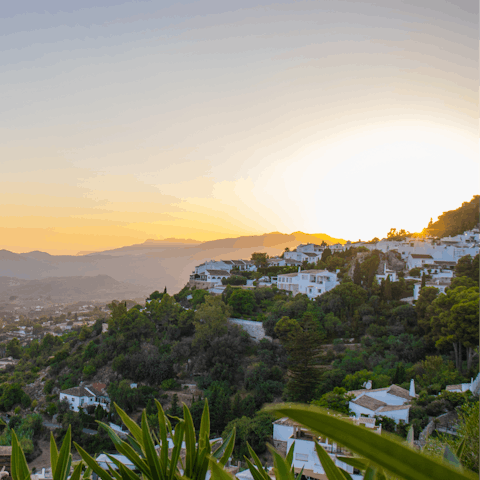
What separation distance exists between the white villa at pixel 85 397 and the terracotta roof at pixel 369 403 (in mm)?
8638

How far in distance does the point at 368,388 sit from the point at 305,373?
174cm

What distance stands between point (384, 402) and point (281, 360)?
4.55 meters

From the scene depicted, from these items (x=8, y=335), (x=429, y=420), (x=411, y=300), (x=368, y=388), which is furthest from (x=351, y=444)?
(x=8, y=335)

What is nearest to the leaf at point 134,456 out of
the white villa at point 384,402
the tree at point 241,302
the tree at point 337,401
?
the white villa at point 384,402

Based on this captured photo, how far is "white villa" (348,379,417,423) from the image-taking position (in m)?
7.86

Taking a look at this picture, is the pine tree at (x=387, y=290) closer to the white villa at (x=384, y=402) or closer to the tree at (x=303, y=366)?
the tree at (x=303, y=366)

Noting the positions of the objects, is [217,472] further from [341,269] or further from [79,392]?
[341,269]

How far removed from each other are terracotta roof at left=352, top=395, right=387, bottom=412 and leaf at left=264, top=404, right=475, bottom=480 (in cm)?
886

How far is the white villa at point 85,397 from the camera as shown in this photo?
12.8 meters

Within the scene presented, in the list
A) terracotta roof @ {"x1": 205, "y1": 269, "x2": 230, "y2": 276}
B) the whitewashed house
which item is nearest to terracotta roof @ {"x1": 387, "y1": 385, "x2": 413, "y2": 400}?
the whitewashed house

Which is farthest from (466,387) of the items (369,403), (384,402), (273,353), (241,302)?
(241,302)

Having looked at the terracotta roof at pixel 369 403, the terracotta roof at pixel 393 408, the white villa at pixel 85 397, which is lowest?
the white villa at pixel 85 397

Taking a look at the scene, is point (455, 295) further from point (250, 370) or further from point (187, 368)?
point (187, 368)

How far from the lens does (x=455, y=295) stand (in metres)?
10.9
